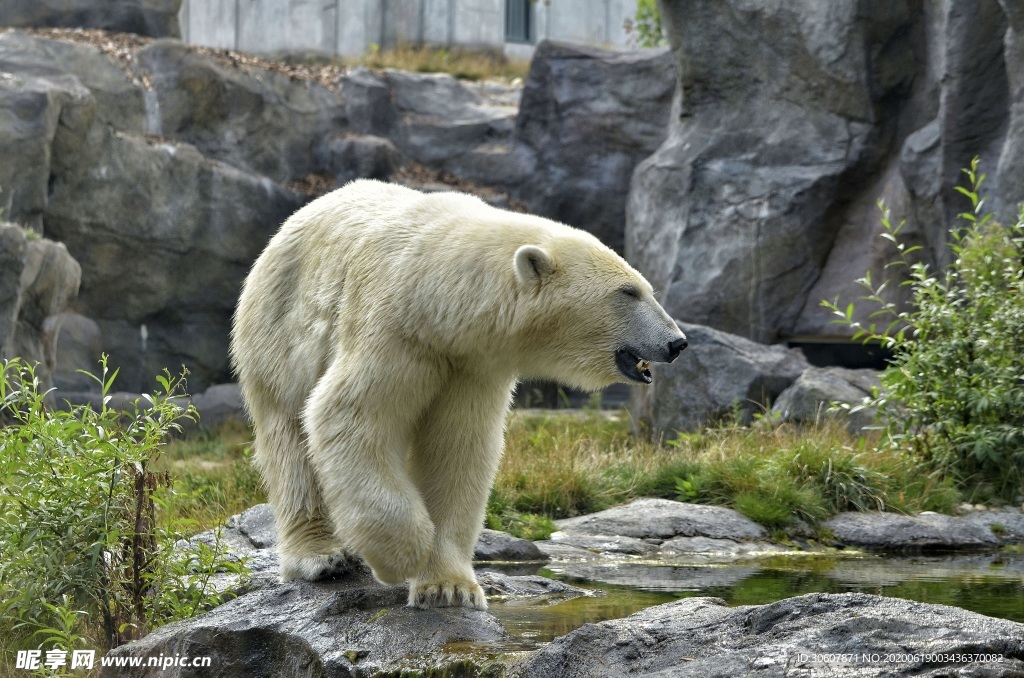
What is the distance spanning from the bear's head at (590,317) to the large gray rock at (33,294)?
7.79 m

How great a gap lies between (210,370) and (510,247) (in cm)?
1161

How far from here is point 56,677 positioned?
3.91m

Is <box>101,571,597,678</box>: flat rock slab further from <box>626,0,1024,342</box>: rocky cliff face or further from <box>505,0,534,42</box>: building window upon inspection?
<box>505,0,534,42</box>: building window

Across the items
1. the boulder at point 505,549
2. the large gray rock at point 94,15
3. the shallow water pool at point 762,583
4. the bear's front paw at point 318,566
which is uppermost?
the large gray rock at point 94,15

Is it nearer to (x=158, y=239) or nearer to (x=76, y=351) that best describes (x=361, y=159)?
(x=158, y=239)

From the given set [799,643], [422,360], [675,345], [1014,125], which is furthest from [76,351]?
[799,643]

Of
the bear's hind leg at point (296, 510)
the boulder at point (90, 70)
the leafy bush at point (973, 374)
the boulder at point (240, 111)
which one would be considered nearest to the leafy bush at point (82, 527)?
the bear's hind leg at point (296, 510)

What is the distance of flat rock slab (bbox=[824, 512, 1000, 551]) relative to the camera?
6.82 metres

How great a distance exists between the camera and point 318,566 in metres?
4.25

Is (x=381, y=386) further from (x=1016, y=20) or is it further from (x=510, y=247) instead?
(x=1016, y=20)

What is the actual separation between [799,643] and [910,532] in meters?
4.11

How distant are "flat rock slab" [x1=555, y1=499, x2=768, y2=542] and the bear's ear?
3.12 m

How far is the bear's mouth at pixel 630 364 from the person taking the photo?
4039mm

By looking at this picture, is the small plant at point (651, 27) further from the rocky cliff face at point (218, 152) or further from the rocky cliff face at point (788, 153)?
the rocky cliff face at point (788, 153)
